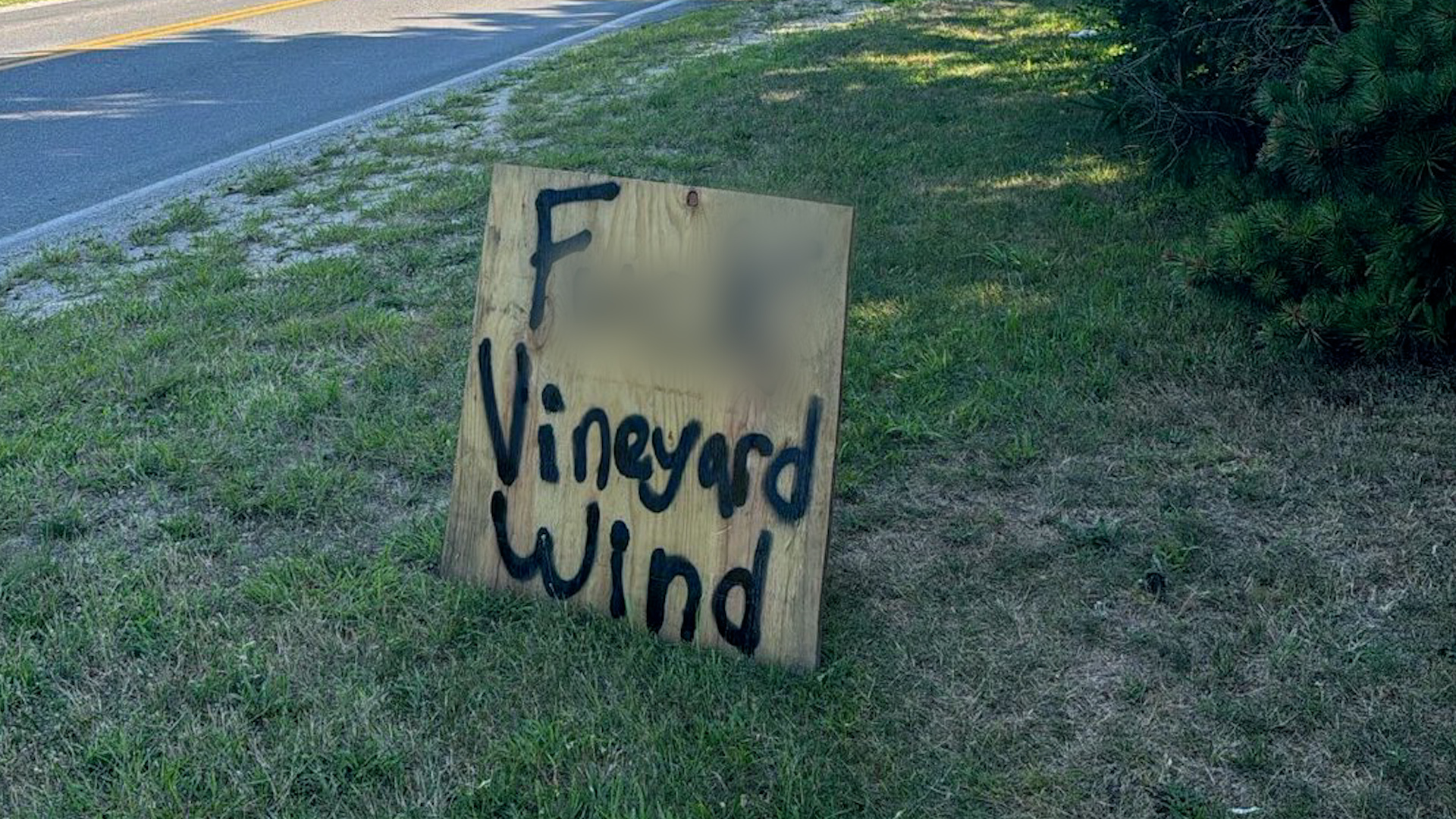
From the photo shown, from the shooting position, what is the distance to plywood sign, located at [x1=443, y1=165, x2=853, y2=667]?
2.97 m

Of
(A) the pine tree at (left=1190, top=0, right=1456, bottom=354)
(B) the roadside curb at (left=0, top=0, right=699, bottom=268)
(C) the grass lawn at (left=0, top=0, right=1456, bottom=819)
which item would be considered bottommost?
(C) the grass lawn at (left=0, top=0, right=1456, bottom=819)

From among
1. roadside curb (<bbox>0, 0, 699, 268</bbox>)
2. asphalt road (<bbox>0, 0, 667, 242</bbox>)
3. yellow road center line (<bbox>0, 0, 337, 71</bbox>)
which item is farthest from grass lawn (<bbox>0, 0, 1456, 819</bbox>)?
yellow road center line (<bbox>0, 0, 337, 71</bbox>)

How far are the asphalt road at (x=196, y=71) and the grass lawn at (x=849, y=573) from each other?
7.64 ft

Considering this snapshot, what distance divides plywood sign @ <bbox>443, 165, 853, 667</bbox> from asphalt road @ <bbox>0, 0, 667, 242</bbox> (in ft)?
14.4

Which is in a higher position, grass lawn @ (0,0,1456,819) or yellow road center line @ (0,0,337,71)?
yellow road center line @ (0,0,337,71)

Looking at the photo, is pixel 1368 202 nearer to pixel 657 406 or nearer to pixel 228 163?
pixel 657 406

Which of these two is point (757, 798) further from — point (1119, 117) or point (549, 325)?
point (1119, 117)

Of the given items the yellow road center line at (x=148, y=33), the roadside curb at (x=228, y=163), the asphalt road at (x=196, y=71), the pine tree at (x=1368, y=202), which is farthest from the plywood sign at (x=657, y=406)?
the yellow road center line at (x=148, y=33)

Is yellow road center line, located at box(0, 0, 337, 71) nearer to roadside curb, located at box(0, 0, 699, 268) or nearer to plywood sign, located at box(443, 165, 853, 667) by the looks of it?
roadside curb, located at box(0, 0, 699, 268)

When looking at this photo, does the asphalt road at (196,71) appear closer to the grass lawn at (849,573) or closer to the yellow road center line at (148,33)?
the yellow road center line at (148,33)

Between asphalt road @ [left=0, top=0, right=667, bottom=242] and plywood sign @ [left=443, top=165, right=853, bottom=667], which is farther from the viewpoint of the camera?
asphalt road @ [left=0, top=0, right=667, bottom=242]

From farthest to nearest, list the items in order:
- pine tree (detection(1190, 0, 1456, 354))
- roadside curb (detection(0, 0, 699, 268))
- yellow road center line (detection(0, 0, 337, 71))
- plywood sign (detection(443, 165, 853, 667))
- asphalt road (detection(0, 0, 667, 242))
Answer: yellow road center line (detection(0, 0, 337, 71)) < asphalt road (detection(0, 0, 667, 242)) < roadside curb (detection(0, 0, 699, 268)) < pine tree (detection(1190, 0, 1456, 354)) < plywood sign (detection(443, 165, 853, 667))

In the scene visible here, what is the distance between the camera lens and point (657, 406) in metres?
3.12

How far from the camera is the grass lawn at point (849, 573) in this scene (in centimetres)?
264
